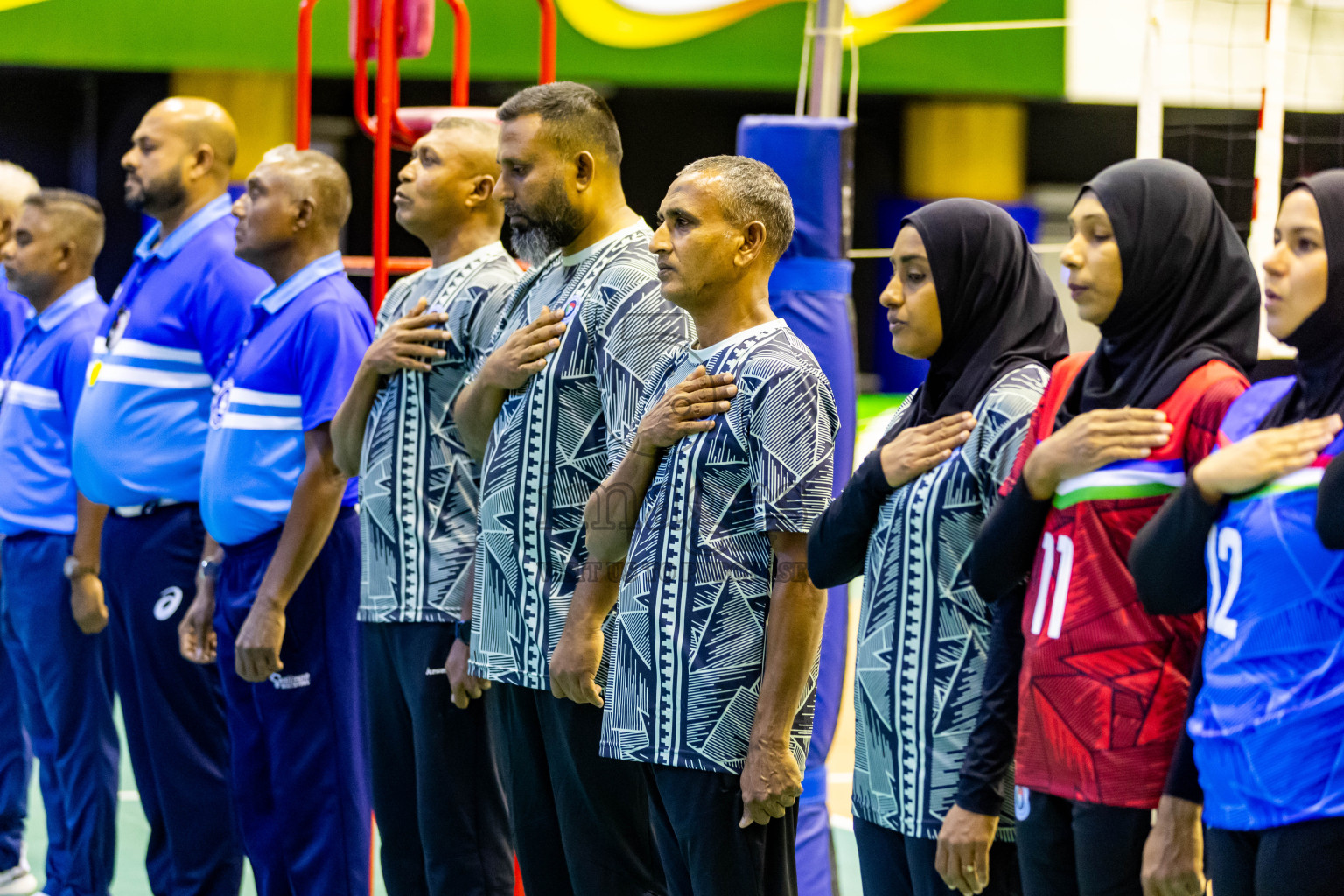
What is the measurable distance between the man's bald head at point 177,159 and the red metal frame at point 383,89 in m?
0.24

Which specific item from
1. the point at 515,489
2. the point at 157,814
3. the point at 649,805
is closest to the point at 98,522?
the point at 157,814

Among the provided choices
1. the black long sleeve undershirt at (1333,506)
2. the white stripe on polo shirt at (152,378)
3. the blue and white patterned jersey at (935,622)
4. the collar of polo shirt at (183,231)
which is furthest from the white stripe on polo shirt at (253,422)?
the black long sleeve undershirt at (1333,506)

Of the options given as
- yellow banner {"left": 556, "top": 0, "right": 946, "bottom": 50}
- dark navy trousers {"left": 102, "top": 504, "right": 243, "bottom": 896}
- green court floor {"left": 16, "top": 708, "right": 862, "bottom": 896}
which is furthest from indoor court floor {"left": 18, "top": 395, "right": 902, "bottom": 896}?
yellow banner {"left": 556, "top": 0, "right": 946, "bottom": 50}

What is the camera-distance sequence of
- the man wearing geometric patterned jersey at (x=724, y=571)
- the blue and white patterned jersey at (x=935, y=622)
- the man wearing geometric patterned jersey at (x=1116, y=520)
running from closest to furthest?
the man wearing geometric patterned jersey at (x=1116, y=520), the blue and white patterned jersey at (x=935, y=622), the man wearing geometric patterned jersey at (x=724, y=571)

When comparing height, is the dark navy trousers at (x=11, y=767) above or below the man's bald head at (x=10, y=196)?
below

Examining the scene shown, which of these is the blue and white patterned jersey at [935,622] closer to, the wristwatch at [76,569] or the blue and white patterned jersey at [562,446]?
the blue and white patterned jersey at [562,446]

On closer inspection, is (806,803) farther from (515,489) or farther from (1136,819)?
(1136,819)

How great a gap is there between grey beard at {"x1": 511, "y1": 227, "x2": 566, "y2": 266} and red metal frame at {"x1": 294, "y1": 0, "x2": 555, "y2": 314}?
87 centimetres

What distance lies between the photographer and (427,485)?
3436 mm

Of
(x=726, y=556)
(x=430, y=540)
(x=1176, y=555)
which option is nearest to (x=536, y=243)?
(x=430, y=540)

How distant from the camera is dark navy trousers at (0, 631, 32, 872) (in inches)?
190

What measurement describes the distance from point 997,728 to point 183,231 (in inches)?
109

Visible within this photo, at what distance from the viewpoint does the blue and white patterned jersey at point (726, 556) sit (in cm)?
261

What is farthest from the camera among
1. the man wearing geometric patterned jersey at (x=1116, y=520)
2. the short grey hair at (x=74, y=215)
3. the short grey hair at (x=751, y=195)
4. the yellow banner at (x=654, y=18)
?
the yellow banner at (x=654, y=18)
